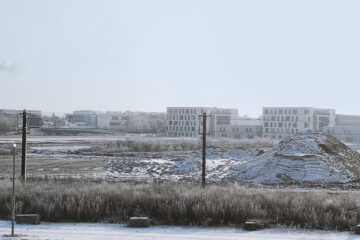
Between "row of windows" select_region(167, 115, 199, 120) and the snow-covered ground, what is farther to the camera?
"row of windows" select_region(167, 115, 199, 120)

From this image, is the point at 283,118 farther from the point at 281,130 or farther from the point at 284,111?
the point at 281,130

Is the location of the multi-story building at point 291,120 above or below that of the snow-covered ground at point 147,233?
above

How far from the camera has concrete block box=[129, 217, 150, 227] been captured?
14742 millimetres

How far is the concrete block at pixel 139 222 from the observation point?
14742 millimetres

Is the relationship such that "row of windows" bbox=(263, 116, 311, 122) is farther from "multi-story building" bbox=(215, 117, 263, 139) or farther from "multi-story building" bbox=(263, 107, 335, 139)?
"multi-story building" bbox=(215, 117, 263, 139)

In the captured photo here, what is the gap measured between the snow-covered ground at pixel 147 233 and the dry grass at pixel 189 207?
2.50 feet

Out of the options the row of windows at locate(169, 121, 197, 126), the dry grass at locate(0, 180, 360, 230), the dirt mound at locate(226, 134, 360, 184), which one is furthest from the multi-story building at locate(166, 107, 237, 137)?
the dry grass at locate(0, 180, 360, 230)

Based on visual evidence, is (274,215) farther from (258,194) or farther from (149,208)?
(149,208)

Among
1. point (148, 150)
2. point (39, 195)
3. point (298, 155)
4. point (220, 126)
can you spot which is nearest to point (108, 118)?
point (220, 126)

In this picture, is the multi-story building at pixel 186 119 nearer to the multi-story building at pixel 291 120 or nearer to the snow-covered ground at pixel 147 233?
the multi-story building at pixel 291 120

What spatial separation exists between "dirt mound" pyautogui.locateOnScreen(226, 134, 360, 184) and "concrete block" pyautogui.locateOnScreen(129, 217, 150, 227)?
1681 centimetres

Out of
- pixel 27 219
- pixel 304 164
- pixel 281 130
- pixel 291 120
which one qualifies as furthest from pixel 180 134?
pixel 27 219

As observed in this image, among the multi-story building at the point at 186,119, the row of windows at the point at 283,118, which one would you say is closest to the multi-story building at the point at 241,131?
the row of windows at the point at 283,118

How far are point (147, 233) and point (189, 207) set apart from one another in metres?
2.63
